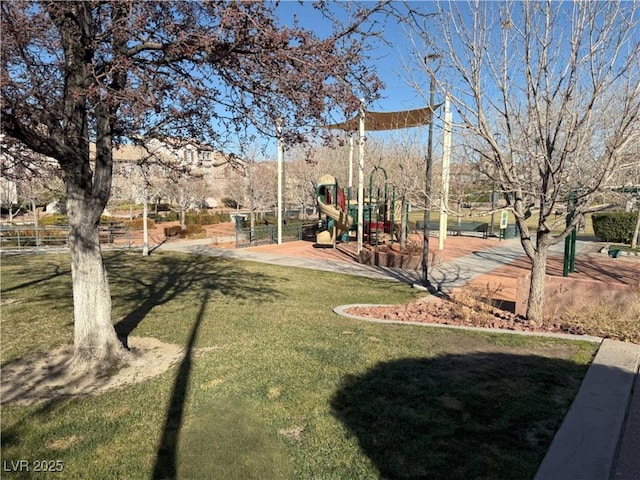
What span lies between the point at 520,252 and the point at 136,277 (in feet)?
53.8

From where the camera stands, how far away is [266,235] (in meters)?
23.5

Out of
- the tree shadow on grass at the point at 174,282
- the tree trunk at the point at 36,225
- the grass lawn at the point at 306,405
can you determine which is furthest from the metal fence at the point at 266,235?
the grass lawn at the point at 306,405

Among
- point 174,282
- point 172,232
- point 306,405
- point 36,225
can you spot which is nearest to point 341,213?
point 174,282

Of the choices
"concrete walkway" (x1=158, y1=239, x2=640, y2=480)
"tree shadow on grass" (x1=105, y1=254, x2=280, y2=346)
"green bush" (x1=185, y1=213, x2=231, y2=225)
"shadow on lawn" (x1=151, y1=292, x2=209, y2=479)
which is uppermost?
"green bush" (x1=185, y1=213, x2=231, y2=225)

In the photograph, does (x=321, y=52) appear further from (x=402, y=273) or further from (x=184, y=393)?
(x=402, y=273)

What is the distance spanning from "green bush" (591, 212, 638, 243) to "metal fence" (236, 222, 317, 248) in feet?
53.0

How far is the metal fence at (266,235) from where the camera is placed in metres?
21.5

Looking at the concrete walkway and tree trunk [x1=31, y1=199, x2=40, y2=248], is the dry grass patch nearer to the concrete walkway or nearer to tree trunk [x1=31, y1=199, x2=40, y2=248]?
the concrete walkway

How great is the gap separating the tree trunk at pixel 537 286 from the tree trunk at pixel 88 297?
20.8 ft

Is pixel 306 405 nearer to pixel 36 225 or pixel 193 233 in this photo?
pixel 36 225

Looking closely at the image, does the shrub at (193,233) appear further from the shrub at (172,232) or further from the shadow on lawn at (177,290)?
the shadow on lawn at (177,290)

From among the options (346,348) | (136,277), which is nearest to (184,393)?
(346,348)

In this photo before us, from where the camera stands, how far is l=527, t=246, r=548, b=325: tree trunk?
7.13m

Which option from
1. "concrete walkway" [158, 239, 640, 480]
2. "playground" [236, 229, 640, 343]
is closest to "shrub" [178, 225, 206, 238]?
"playground" [236, 229, 640, 343]
